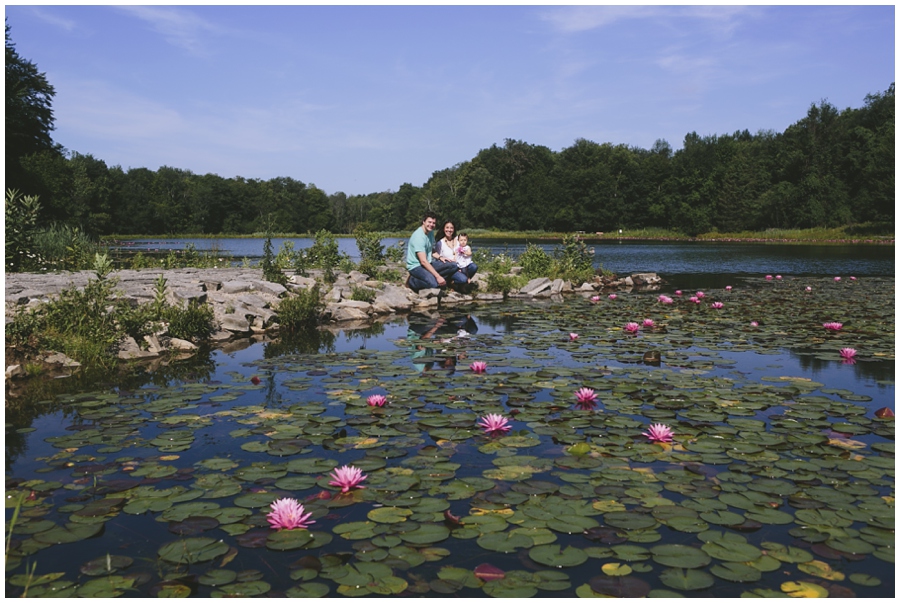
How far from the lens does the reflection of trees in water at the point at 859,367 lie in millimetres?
6082

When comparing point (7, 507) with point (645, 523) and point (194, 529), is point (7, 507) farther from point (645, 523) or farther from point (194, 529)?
point (645, 523)

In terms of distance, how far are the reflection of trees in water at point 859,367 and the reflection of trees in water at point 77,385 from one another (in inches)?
253

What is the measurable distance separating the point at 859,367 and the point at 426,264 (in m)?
7.96

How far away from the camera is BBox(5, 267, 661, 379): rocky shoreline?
7473 millimetres

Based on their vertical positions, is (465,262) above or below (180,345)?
above

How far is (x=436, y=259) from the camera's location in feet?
44.4

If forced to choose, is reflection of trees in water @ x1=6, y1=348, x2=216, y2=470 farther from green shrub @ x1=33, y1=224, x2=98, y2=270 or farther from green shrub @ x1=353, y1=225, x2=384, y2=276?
green shrub @ x1=353, y1=225, x2=384, y2=276

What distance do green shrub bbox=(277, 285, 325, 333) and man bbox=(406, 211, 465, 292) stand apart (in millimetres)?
2575

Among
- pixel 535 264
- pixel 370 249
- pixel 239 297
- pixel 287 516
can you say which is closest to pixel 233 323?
pixel 239 297

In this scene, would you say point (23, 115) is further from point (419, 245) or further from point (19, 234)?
point (419, 245)

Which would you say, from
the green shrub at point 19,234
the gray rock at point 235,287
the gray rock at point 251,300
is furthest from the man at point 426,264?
the green shrub at point 19,234

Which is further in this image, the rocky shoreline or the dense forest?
the dense forest

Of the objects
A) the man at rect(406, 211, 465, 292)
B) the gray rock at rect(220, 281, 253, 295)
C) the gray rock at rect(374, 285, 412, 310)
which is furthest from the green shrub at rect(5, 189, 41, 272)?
the man at rect(406, 211, 465, 292)

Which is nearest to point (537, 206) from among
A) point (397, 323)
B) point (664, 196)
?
point (664, 196)
